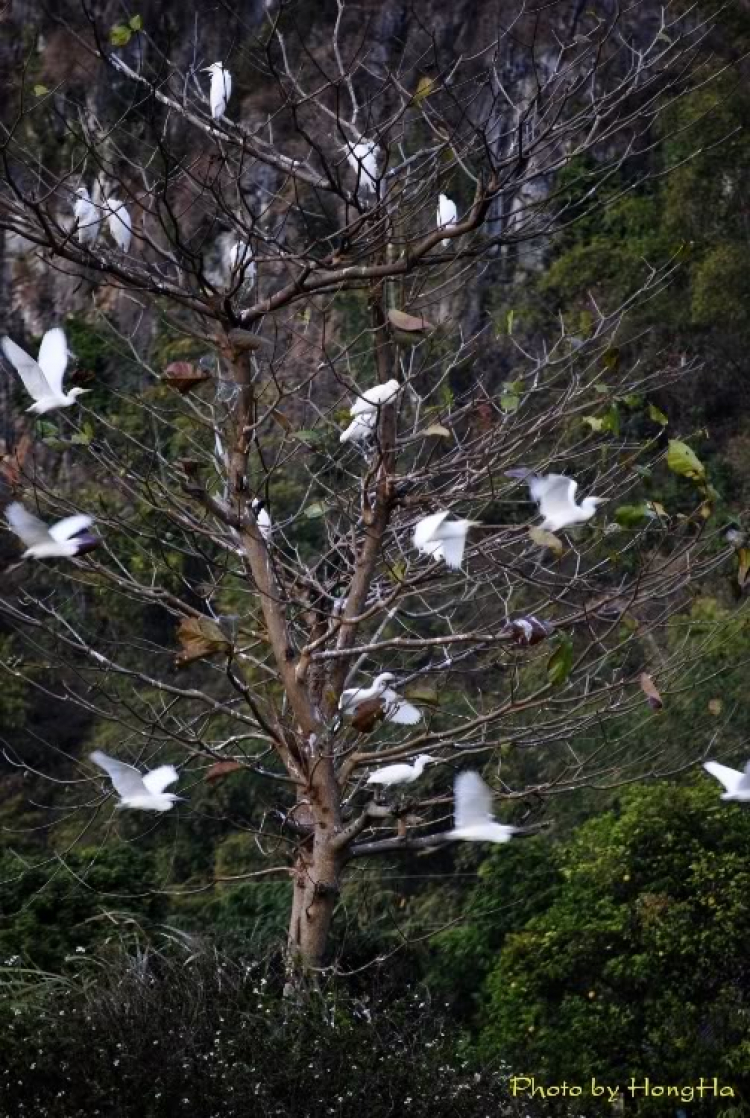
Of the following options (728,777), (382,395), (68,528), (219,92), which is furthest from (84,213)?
(728,777)

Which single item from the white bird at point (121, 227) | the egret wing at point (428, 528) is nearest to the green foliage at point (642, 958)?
the egret wing at point (428, 528)

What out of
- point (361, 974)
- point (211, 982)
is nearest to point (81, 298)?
point (361, 974)

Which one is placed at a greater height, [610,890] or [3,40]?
[3,40]

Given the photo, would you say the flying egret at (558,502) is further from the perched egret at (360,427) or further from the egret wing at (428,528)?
the perched egret at (360,427)

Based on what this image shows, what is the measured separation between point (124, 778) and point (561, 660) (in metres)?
1.14

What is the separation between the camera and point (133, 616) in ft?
34.0

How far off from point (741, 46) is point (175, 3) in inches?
202

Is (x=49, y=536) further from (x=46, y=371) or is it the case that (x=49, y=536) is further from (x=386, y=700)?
(x=386, y=700)

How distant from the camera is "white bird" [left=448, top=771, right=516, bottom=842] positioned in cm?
359

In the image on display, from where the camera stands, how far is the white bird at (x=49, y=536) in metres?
3.46

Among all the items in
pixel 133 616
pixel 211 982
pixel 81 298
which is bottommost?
pixel 211 982

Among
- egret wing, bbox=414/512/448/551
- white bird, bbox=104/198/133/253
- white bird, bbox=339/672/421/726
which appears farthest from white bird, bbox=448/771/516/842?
white bird, bbox=104/198/133/253

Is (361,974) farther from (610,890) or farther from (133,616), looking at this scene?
(133,616)

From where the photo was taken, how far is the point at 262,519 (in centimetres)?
464
